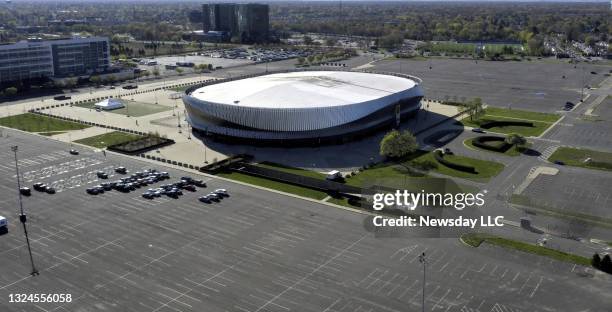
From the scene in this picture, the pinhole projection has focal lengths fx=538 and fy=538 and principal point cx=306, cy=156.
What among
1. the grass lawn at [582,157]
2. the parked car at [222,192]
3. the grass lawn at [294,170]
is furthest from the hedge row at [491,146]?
the parked car at [222,192]

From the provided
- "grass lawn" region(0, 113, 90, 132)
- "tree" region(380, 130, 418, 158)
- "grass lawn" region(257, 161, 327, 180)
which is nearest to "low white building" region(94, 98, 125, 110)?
"grass lawn" region(0, 113, 90, 132)

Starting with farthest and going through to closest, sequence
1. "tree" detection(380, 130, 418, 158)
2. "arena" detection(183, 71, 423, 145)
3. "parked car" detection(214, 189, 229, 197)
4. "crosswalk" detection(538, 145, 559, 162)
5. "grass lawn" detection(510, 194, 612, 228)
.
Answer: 1. "arena" detection(183, 71, 423, 145)
2. "crosswalk" detection(538, 145, 559, 162)
3. "tree" detection(380, 130, 418, 158)
4. "parked car" detection(214, 189, 229, 197)
5. "grass lawn" detection(510, 194, 612, 228)

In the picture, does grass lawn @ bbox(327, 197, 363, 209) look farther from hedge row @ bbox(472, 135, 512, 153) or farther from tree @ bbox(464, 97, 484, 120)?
tree @ bbox(464, 97, 484, 120)

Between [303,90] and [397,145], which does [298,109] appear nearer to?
[303,90]

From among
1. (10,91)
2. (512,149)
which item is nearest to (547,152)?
(512,149)

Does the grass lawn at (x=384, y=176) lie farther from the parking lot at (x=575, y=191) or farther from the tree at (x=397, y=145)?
the parking lot at (x=575, y=191)

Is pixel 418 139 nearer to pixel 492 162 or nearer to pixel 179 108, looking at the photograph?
pixel 492 162
